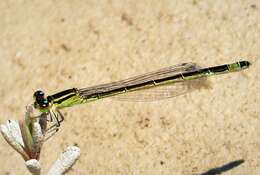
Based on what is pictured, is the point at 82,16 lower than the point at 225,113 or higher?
higher

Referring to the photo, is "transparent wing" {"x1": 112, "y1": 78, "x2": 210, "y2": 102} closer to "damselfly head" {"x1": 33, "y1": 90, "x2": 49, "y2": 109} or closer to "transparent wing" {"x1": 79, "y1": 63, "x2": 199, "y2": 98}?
"transparent wing" {"x1": 79, "y1": 63, "x2": 199, "y2": 98}

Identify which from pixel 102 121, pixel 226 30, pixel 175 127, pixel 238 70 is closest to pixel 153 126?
pixel 175 127

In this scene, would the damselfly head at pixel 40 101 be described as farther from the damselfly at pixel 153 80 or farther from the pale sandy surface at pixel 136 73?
the pale sandy surface at pixel 136 73

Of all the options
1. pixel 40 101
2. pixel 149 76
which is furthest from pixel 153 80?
pixel 40 101

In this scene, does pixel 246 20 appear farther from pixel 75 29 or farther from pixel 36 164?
pixel 36 164

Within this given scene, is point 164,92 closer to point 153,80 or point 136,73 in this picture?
point 153,80

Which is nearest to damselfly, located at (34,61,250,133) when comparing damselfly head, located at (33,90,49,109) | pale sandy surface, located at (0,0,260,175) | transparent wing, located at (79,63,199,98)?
transparent wing, located at (79,63,199,98)
